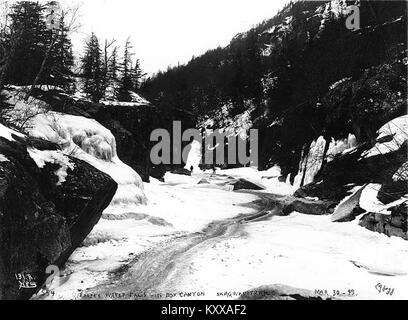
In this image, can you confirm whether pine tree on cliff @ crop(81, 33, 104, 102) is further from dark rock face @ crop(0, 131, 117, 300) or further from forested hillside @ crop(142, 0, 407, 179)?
dark rock face @ crop(0, 131, 117, 300)

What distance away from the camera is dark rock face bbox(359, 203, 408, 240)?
1167cm

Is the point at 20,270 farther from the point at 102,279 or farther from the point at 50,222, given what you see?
the point at 102,279

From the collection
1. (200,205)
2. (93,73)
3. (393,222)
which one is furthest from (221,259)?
(93,73)

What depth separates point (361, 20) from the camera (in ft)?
126

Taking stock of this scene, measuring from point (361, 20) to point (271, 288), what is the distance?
38.2 metres

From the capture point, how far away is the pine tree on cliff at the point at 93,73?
133 feet

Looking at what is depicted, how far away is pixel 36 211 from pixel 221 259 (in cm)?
475

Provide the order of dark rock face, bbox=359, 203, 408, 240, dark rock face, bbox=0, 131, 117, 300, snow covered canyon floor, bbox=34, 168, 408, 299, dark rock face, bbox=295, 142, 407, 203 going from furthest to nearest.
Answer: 1. dark rock face, bbox=295, 142, 407, 203
2. dark rock face, bbox=359, 203, 408, 240
3. snow covered canyon floor, bbox=34, 168, 408, 299
4. dark rock face, bbox=0, 131, 117, 300

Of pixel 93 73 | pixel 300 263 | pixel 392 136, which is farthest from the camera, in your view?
pixel 93 73

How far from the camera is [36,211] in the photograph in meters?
7.79

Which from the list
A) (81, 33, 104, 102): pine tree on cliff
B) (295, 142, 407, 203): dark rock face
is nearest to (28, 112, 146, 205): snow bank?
(295, 142, 407, 203): dark rock face

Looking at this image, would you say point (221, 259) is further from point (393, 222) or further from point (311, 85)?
point (311, 85)

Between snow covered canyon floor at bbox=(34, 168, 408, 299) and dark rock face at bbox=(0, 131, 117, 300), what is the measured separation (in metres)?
0.79

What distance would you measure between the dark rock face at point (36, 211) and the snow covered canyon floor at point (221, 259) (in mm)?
793
